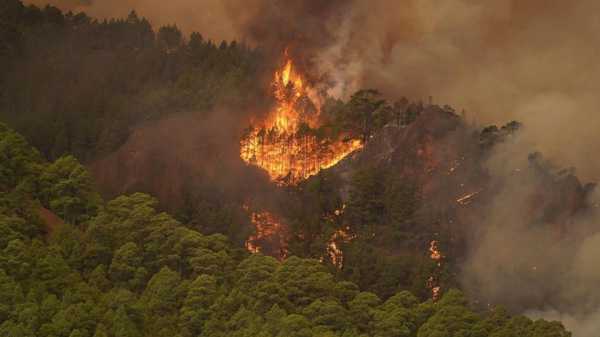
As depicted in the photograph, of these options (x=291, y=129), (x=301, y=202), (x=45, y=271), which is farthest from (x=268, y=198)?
(x=45, y=271)

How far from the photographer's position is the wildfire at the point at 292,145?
7750 cm

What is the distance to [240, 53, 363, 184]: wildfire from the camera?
77.5 m

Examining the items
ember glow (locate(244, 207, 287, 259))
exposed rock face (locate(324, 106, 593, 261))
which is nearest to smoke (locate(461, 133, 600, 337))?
exposed rock face (locate(324, 106, 593, 261))

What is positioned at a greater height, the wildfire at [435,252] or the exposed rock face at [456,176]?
the exposed rock face at [456,176]

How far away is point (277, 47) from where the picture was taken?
89.0 metres

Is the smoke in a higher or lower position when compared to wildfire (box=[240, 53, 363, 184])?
lower

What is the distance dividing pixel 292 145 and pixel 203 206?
8.21 metres

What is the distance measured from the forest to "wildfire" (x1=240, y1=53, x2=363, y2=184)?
0.69 m

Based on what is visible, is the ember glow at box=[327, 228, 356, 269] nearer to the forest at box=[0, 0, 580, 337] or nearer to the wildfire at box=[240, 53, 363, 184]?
the forest at box=[0, 0, 580, 337]

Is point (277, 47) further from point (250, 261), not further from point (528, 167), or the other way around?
point (250, 261)

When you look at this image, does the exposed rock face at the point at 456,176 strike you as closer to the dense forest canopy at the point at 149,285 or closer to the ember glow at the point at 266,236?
the ember glow at the point at 266,236

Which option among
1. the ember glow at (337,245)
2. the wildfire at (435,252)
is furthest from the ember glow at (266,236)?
the wildfire at (435,252)

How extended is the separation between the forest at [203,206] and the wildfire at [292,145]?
0.69 meters

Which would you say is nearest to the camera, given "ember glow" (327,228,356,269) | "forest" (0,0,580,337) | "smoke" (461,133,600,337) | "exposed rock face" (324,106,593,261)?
"forest" (0,0,580,337)
